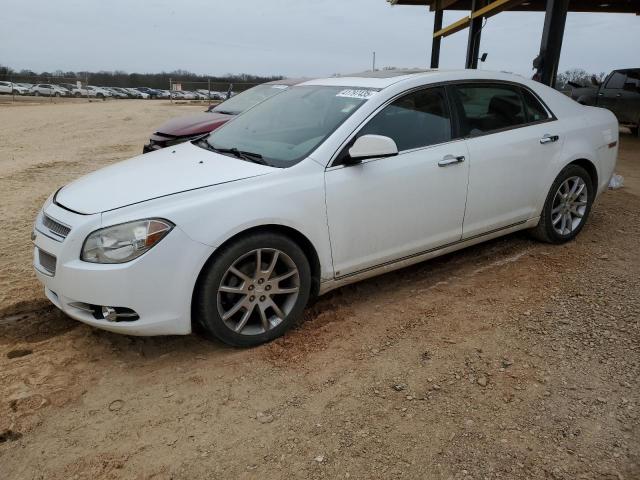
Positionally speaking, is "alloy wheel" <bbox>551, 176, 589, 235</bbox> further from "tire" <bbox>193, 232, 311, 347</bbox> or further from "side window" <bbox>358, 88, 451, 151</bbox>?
"tire" <bbox>193, 232, 311, 347</bbox>

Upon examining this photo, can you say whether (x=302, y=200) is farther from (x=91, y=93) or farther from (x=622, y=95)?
(x=91, y=93)

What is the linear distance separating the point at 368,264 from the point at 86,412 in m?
1.93

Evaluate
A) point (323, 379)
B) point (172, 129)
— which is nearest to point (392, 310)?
point (323, 379)

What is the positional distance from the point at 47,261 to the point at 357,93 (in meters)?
2.32

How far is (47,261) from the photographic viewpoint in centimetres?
313

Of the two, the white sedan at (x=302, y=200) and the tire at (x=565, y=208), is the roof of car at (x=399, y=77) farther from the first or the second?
the tire at (x=565, y=208)

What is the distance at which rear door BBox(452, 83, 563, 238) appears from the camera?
13.3 feet

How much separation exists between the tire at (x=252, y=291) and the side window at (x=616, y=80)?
13.8m

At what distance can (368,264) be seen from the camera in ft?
11.9

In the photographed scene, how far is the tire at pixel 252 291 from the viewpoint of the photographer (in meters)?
3.02

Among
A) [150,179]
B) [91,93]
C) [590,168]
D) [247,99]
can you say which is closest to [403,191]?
[150,179]

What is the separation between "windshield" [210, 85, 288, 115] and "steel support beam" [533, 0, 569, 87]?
4774mm

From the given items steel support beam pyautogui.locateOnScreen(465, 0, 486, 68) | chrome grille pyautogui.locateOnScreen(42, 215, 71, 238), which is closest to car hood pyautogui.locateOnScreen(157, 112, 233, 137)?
chrome grille pyautogui.locateOnScreen(42, 215, 71, 238)

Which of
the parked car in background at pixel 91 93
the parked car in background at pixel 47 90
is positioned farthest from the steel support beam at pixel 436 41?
the parked car in background at pixel 47 90
